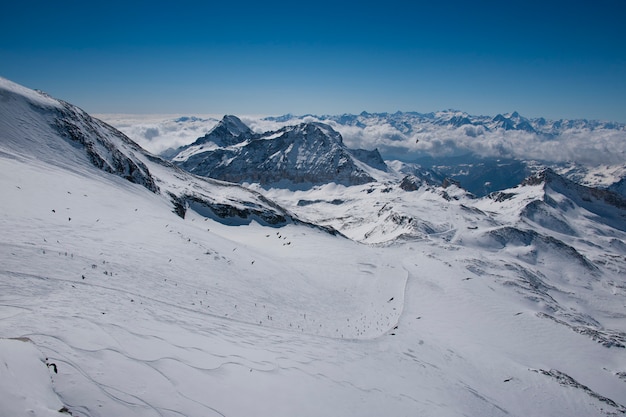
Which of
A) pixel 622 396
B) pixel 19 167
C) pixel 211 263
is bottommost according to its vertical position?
pixel 622 396

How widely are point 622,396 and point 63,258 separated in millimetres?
49136

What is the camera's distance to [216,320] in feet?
55.3

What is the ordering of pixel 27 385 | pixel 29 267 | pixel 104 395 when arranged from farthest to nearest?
pixel 29 267
pixel 104 395
pixel 27 385

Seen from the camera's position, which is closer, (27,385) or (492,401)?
(27,385)

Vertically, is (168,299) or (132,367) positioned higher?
(132,367)

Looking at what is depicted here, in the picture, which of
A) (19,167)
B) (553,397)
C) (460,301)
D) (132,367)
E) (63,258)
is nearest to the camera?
(132,367)

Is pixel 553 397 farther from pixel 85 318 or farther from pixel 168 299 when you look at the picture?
pixel 85 318

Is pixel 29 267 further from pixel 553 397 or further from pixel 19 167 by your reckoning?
pixel 553 397

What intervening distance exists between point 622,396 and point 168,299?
4364 cm

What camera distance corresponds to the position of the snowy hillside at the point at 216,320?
30.6ft

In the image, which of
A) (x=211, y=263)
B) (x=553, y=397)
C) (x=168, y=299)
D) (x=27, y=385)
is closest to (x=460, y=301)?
(x=553, y=397)

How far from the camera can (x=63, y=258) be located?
16.5m

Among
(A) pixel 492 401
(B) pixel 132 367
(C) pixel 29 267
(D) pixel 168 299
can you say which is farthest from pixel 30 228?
(A) pixel 492 401

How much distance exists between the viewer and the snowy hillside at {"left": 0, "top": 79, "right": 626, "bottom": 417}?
9336 mm
